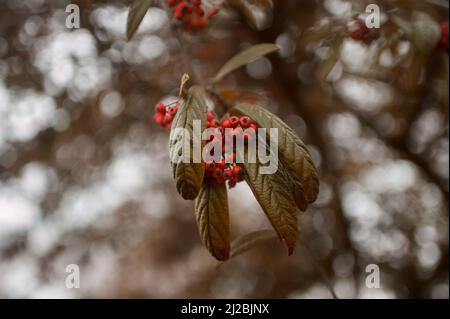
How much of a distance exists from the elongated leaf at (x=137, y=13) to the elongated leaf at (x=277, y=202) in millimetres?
589

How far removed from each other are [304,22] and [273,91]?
78cm

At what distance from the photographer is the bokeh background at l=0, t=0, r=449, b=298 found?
2.52 m

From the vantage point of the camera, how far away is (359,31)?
1.87 metres

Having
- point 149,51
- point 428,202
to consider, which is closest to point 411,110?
point 428,202

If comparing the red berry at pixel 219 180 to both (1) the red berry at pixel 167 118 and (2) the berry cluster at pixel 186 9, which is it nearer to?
(1) the red berry at pixel 167 118

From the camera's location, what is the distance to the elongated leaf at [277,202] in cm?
96

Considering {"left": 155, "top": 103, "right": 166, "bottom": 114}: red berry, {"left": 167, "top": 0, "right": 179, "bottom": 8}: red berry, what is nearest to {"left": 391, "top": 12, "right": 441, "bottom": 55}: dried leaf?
{"left": 167, "top": 0, "right": 179, "bottom": 8}: red berry

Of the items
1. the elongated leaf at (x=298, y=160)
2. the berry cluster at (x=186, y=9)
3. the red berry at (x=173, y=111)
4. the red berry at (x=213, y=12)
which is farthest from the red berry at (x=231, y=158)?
the red berry at (x=213, y=12)

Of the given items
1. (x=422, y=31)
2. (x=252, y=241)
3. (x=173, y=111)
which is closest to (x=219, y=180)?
(x=173, y=111)

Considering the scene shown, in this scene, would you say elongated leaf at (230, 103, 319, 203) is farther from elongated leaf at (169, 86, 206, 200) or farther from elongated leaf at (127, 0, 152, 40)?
elongated leaf at (127, 0, 152, 40)

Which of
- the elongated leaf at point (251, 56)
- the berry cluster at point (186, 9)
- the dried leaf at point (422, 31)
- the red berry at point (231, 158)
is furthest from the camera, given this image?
the berry cluster at point (186, 9)

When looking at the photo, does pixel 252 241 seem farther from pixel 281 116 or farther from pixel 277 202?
pixel 281 116

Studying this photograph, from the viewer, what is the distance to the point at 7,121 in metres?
2.67

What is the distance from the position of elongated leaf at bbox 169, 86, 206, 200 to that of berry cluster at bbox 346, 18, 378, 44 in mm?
1093
